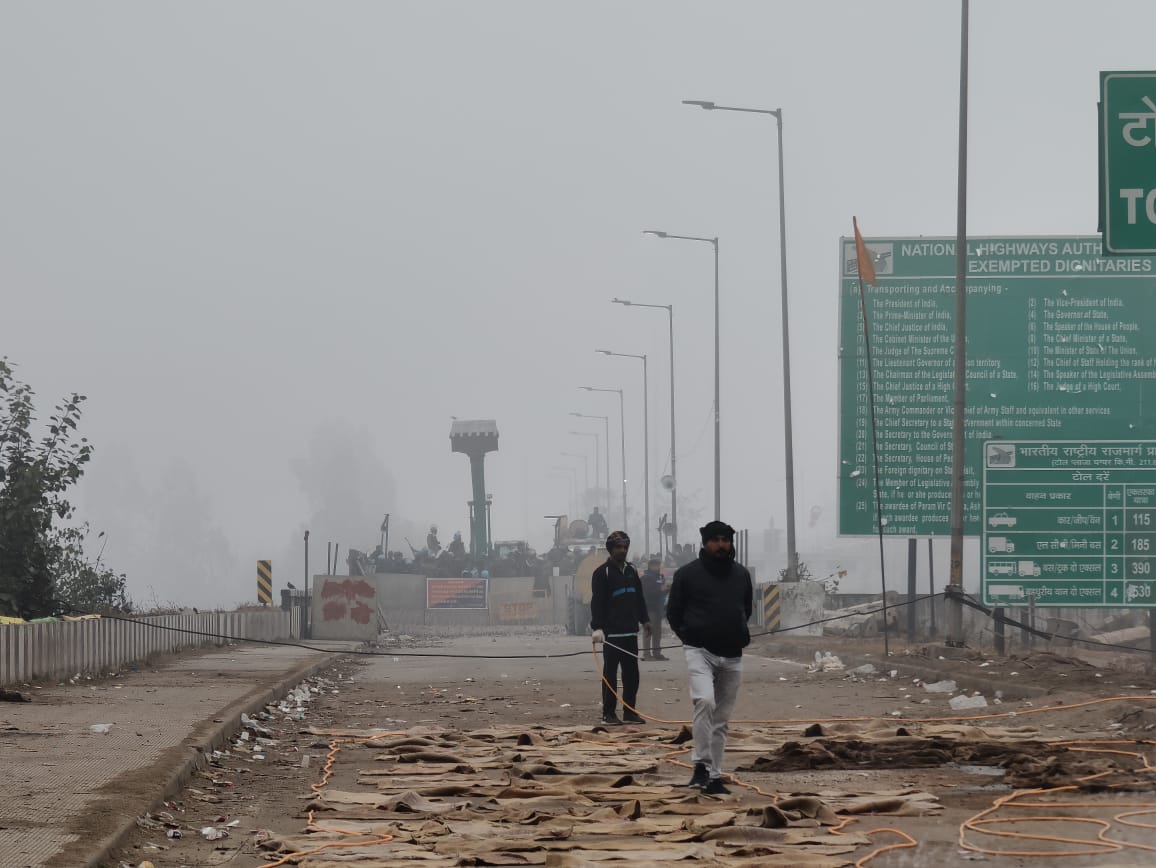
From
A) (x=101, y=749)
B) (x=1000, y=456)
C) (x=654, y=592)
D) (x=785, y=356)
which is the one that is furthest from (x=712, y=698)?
(x=785, y=356)

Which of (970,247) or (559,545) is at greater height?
(970,247)

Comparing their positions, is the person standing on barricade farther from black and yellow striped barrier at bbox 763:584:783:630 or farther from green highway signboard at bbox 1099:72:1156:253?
green highway signboard at bbox 1099:72:1156:253

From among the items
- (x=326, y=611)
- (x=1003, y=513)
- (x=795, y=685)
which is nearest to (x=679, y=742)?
(x=795, y=685)

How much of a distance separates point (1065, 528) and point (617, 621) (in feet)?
35.4

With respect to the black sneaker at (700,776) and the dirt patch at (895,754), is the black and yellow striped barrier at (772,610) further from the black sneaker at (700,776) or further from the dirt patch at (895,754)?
the black sneaker at (700,776)

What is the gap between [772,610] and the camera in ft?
135

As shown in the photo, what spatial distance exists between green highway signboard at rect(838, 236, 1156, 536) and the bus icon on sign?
322cm

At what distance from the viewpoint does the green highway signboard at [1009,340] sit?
28.9 m

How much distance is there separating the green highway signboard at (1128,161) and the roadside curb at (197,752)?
287 inches

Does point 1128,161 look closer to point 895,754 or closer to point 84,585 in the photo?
point 895,754

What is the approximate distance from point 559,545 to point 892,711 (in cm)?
6743

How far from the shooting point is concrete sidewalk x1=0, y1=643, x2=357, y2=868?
857 cm

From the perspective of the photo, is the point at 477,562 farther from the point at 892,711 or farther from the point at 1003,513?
the point at 892,711

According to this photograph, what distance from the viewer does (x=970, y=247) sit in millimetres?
29281
